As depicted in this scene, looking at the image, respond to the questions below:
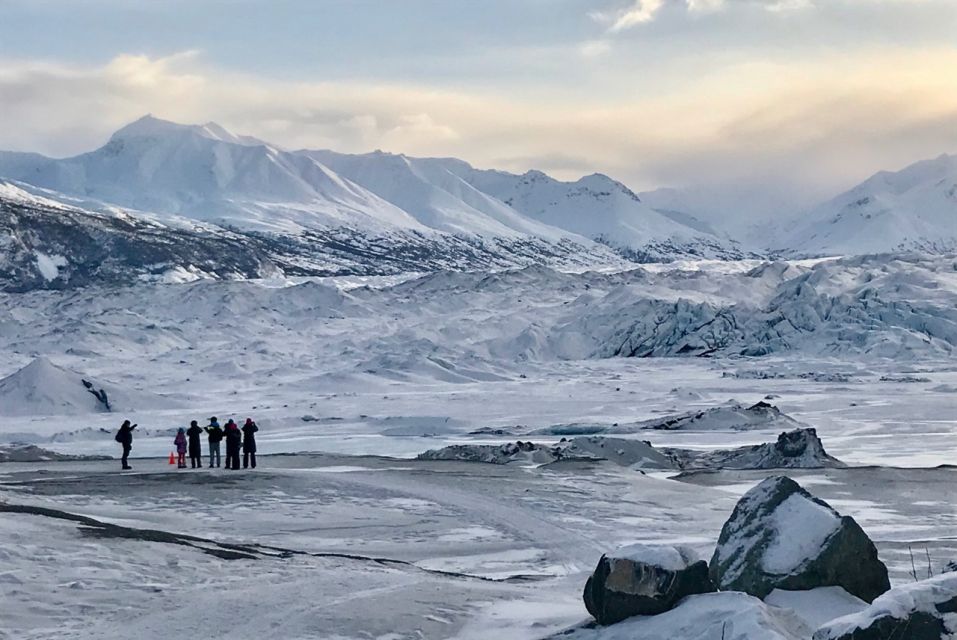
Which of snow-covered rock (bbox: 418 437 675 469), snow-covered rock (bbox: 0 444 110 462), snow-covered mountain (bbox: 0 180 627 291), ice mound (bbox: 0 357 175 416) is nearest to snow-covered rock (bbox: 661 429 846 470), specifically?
snow-covered rock (bbox: 418 437 675 469)

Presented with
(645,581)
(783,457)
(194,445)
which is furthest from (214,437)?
(645,581)

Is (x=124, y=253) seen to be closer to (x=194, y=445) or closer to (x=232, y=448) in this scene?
(x=194, y=445)

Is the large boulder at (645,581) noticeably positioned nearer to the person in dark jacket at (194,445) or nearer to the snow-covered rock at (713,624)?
the snow-covered rock at (713,624)

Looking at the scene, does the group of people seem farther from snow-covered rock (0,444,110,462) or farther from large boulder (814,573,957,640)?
large boulder (814,573,957,640)

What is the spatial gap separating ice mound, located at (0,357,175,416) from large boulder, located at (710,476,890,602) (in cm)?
3395

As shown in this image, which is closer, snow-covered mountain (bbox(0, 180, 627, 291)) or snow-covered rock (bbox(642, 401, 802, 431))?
snow-covered rock (bbox(642, 401, 802, 431))

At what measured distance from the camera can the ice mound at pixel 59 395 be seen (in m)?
40.1

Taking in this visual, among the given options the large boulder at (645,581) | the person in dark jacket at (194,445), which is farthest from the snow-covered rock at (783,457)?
the large boulder at (645,581)

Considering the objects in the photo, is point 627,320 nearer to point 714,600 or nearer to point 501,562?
point 501,562

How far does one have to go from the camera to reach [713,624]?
27.2 ft

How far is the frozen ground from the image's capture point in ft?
34.8

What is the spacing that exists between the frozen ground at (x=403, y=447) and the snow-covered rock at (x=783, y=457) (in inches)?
53.6

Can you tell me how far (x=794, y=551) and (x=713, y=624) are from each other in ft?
4.86

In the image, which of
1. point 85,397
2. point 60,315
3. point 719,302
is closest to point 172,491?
point 85,397
